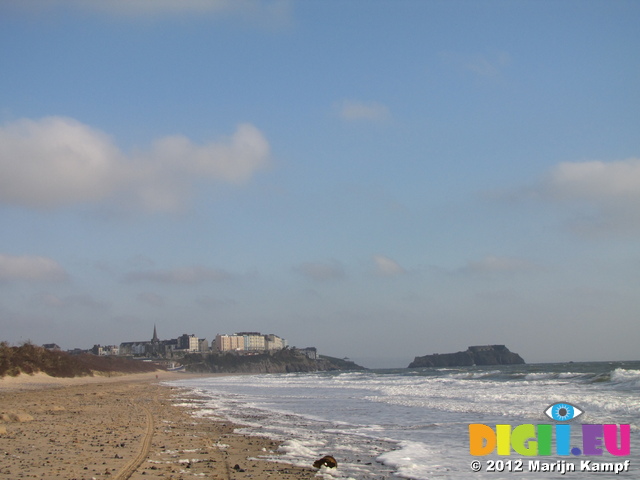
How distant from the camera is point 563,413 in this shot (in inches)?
684

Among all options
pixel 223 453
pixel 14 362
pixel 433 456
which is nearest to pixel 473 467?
pixel 433 456

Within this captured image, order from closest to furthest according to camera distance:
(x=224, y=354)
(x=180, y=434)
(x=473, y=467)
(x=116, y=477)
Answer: (x=116, y=477) < (x=473, y=467) < (x=180, y=434) < (x=224, y=354)

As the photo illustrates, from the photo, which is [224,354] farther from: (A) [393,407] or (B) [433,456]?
(B) [433,456]

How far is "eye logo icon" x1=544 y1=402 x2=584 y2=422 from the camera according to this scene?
16188 millimetres

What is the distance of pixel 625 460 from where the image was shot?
9.44m

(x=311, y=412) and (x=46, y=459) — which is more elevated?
(x=46, y=459)

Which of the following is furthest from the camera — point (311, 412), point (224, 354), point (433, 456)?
point (224, 354)

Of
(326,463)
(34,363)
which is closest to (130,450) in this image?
(326,463)

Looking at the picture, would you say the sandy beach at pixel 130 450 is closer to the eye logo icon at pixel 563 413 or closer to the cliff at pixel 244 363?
the eye logo icon at pixel 563 413

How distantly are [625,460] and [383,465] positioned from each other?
4274mm

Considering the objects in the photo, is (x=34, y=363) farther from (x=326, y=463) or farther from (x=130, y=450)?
(x=326, y=463)

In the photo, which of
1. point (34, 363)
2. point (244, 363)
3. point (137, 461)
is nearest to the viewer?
point (137, 461)

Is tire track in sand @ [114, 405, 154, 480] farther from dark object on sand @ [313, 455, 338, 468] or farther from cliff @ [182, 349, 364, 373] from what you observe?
cliff @ [182, 349, 364, 373]

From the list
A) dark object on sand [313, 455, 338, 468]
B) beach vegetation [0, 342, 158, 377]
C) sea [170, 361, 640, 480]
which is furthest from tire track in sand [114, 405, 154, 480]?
beach vegetation [0, 342, 158, 377]
